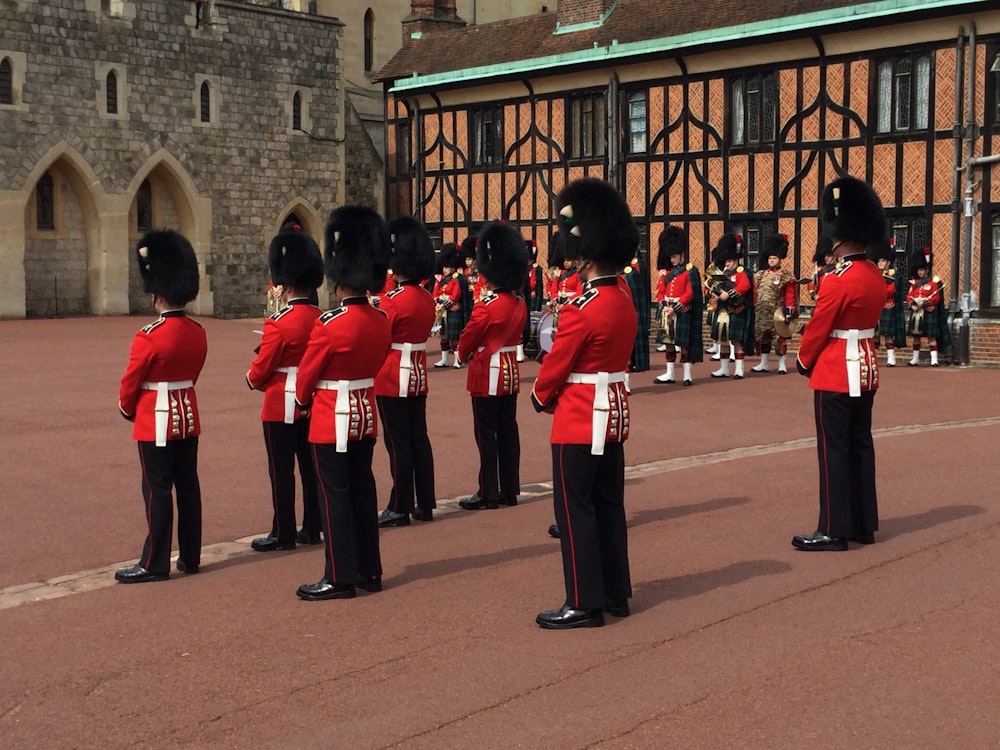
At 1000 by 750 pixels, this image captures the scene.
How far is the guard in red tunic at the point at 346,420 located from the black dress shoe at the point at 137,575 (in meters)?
0.83

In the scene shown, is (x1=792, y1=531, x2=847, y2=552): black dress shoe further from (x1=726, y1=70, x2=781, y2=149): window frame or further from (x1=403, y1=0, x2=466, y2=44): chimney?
(x1=403, y1=0, x2=466, y2=44): chimney

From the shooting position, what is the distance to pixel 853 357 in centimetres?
699

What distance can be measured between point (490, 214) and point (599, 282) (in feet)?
69.3

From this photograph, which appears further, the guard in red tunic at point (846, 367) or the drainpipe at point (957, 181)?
the drainpipe at point (957, 181)

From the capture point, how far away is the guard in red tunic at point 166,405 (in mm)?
6551

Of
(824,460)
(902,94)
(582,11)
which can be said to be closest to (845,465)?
(824,460)

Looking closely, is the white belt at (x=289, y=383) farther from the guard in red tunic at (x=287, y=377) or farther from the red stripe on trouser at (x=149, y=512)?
the red stripe on trouser at (x=149, y=512)

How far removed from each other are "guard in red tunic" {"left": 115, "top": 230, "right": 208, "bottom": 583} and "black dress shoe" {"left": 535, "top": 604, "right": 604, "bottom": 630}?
1.95m

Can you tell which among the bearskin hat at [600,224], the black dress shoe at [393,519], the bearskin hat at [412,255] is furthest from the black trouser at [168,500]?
the bearskin hat at [600,224]

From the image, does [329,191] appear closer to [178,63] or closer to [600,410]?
[178,63]

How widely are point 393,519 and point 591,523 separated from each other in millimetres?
2546

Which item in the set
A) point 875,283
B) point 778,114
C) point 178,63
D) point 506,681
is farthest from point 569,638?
point 178,63

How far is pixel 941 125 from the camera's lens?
19.6m

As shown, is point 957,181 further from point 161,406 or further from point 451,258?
point 161,406
